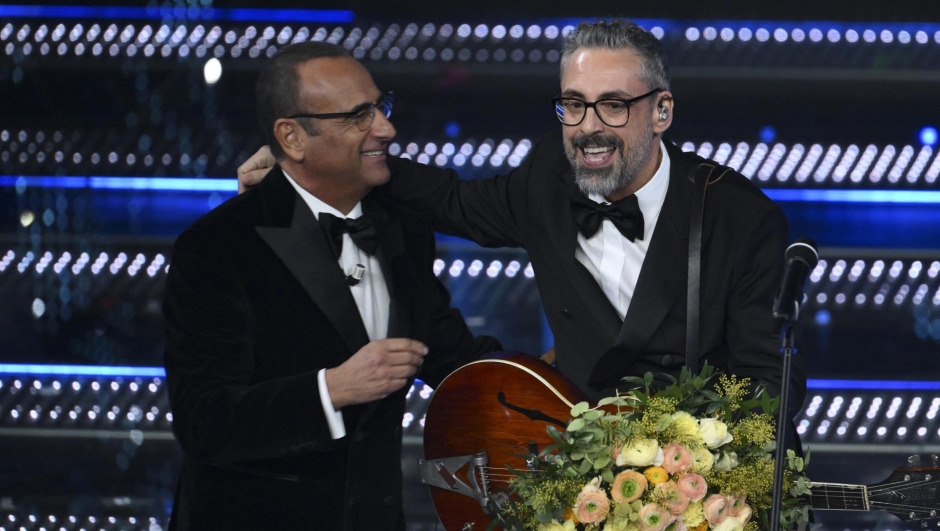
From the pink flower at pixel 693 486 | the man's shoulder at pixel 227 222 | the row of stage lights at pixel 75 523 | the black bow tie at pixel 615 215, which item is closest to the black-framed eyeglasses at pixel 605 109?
the black bow tie at pixel 615 215

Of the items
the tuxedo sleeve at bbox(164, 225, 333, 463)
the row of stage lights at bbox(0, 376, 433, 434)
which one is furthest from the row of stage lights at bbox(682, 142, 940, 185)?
the tuxedo sleeve at bbox(164, 225, 333, 463)

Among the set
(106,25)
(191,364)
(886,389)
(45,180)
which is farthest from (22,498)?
(886,389)

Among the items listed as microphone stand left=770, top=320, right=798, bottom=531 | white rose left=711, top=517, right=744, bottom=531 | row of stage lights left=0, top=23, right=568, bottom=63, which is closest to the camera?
microphone stand left=770, top=320, right=798, bottom=531

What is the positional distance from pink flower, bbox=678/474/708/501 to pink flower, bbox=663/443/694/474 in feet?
0.05

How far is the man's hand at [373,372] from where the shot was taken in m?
2.25

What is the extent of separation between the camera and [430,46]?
3.74m

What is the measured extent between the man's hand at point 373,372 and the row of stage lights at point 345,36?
1.66 m

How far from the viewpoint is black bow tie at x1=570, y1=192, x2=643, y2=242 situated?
2.40m

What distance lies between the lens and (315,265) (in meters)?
2.39

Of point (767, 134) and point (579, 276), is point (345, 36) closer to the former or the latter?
point (767, 134)

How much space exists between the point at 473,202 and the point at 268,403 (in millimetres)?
681

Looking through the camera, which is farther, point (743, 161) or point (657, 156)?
point (743, 161)

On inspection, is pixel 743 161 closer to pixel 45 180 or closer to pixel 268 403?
pixel 268 403

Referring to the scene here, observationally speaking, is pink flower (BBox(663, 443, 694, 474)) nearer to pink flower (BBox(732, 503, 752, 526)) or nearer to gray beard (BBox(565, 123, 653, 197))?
pink flower (BBox(732, 503, 752, 526))
